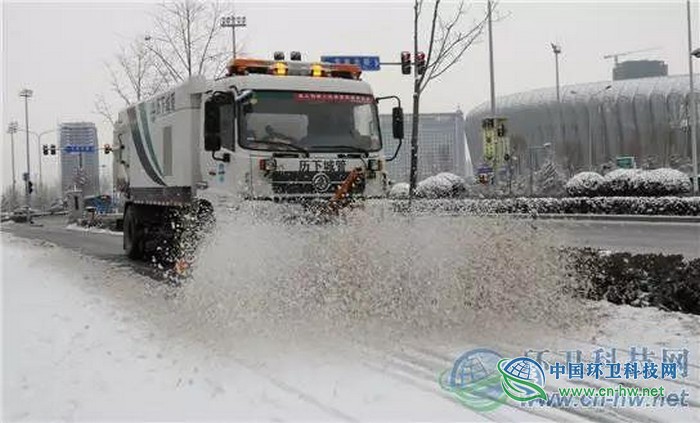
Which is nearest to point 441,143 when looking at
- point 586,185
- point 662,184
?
point 586,185

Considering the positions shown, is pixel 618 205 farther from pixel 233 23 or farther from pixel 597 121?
pixel 597 121

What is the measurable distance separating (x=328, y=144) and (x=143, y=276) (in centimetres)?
472

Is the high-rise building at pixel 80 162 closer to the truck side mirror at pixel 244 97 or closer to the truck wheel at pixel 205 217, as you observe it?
the truck wheel at pixel 205 217

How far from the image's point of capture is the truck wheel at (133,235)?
15688mm

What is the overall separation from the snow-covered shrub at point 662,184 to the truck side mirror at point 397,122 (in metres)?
17.0

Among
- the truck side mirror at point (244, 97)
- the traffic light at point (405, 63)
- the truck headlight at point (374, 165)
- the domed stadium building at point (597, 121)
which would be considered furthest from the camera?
the domed stadium building at point (597, 121)

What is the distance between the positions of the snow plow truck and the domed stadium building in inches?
3194

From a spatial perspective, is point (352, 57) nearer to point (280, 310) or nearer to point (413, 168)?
point (413, 168)

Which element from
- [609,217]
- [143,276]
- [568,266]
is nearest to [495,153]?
[609,217]

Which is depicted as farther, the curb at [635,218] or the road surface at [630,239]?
the curb at [635,218]

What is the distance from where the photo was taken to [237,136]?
32.2 feet

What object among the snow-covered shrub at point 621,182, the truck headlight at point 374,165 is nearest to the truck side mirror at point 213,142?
the truck headlight at point 374,165

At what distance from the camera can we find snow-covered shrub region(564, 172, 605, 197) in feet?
90.8

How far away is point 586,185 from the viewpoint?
92.1ft
